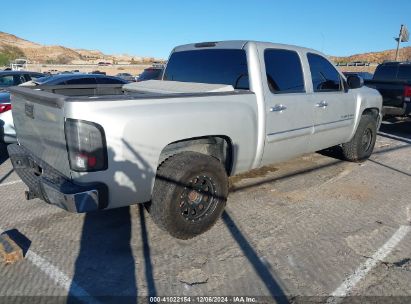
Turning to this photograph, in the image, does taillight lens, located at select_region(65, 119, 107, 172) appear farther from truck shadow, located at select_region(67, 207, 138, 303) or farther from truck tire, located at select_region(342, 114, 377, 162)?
truck tire, located at select_region(342, 114, 377, 162)

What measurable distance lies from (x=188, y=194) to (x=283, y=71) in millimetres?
2060

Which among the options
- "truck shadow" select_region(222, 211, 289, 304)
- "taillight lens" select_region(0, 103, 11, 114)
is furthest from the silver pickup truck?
"taillight lens" select_region(0, 103, 11, 114)

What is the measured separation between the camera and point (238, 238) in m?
3.75

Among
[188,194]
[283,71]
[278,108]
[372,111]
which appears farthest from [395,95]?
[188,194]

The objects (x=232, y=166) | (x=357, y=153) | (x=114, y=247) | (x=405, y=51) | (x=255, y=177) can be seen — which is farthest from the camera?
(x=405, y=51)

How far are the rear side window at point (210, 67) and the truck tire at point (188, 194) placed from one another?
1.15m

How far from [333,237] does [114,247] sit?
2.21m

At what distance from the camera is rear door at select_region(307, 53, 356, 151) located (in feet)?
16.7

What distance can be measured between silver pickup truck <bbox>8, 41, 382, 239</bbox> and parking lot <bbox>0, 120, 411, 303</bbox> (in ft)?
1.32

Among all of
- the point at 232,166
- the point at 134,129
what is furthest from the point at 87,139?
the point at 232,166

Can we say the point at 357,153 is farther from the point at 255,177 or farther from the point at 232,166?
the point at 232,166

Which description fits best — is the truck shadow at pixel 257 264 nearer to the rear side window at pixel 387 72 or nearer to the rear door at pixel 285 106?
the rear door at pixel 285 106

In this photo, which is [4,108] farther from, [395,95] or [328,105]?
[395,95]

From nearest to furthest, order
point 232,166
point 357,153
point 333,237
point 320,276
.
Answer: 1. point 320,276
2. point 333,237
3. point 232,166
4. point 357,153
